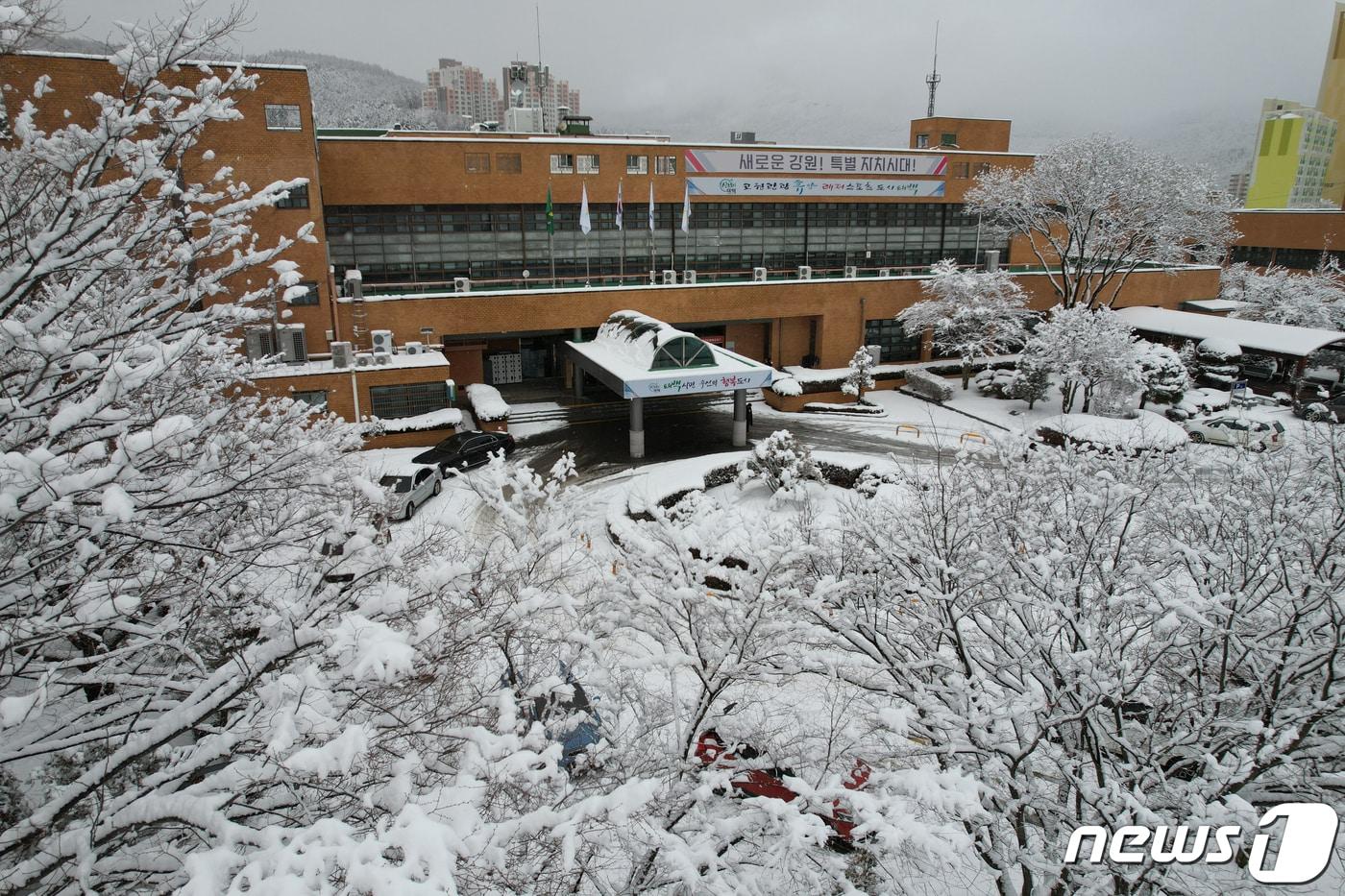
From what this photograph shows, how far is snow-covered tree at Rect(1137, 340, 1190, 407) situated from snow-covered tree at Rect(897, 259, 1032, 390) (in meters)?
5.54

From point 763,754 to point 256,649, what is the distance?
18.6ft

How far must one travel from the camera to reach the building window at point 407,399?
1074 inches

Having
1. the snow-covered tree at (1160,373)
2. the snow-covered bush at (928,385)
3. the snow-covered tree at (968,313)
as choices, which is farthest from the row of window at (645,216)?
the snow-covered tree at (1160,373)

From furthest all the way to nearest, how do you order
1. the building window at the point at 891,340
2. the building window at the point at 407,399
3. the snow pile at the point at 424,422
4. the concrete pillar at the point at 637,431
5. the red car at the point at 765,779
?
1. the building window at the point at 891,340
2. the building window at the point at 407,399
3. the snow pile at the point at 424,422
4. the concrete pillar at the point at 637,431
5. the red car at the point at 765,779

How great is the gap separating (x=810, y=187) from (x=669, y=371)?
56.1 ft

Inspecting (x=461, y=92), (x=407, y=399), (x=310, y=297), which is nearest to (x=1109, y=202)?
(x=407, y=399)

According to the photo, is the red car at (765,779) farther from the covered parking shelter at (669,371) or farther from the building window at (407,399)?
the building window at (407,399)

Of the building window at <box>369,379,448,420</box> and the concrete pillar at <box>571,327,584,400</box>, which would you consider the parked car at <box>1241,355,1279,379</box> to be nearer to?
the concrete pillar at <box>571,327,584,400</box>

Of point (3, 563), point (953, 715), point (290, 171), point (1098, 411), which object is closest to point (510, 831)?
point (3, 563)

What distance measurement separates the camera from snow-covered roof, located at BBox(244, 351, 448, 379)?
25688 mm

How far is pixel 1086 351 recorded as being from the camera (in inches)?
1148

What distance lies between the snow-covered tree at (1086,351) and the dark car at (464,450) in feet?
70.2

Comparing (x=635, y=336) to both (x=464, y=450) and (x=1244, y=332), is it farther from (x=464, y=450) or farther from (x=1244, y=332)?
(x=1244, y=332)

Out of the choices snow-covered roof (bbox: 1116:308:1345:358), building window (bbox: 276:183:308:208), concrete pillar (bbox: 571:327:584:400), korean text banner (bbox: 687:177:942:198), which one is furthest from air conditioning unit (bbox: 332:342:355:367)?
snow-covered roof (bbox: 1116:308:1345:358)
